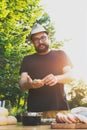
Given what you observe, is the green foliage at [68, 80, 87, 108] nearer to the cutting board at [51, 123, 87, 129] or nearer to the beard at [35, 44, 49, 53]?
the beard at [35, 44, 49, 53]

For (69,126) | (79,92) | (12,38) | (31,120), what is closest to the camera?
(69,126)

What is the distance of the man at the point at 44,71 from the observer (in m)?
2.57

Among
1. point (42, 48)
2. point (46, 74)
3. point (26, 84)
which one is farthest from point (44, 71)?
point (26, 84)

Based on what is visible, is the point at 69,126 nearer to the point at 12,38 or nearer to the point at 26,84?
the point at 26,84

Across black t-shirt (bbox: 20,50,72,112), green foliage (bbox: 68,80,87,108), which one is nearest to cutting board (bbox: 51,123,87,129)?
black t-shirt (bbox: 20,50,72,112)

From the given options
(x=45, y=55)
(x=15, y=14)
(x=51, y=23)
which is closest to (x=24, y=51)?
(x=15, y=14)

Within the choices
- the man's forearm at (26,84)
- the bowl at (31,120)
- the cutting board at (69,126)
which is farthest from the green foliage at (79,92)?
the cutting board at (69,126)

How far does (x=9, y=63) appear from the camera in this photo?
755cm

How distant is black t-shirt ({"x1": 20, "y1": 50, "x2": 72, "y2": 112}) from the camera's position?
105 inches

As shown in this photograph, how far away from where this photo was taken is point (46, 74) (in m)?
2.74

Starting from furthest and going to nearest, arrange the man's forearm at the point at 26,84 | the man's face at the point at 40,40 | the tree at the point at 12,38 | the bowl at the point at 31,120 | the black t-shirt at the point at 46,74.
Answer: the tree at the point at 12,38
the black t-shirt at the point at 46,74
the man's face at the point at 40,40
the man's forearm at the point at 26,84
the bowl at the point at 31,120

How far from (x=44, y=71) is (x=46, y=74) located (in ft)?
0.10

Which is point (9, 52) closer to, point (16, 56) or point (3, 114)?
point (16, 56)

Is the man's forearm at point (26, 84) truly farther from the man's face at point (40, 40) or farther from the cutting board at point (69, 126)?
the cutting board at point (69, 126)
